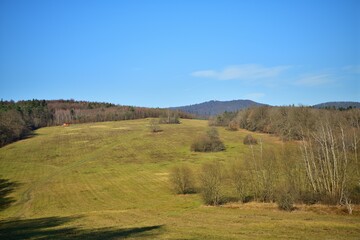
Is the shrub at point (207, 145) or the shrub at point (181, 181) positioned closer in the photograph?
the shrub at point (181, 181)

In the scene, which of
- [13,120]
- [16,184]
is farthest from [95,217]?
[13,120]

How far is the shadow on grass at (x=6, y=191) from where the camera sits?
58.6m

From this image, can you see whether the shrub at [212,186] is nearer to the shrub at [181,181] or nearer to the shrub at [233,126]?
the shrub at [181,181]

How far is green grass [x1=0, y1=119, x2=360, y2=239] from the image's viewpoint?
98.1 ft

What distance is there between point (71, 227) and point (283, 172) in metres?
32.6

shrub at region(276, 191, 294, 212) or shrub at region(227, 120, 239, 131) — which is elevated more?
shrub at region(227, 120, 239, 131)

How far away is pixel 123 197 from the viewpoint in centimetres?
6091

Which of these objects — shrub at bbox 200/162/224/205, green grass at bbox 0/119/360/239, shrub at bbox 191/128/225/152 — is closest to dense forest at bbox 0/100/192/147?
green grass at bbox 0/119/360/239

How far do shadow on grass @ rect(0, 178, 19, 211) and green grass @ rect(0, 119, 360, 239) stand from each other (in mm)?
1339

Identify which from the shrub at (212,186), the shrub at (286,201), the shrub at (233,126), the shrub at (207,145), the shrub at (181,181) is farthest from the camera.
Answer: the shrub at (233,126)

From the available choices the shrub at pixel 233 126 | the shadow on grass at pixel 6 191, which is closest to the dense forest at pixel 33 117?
the shrub at pixel 233 126

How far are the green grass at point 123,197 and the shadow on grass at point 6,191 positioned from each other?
52.7 inches

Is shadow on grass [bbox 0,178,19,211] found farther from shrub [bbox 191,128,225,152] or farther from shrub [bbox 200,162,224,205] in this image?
shrub [bbox 191,128,225,152]

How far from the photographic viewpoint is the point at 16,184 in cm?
7181
